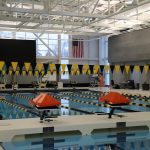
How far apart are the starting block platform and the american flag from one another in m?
21.9

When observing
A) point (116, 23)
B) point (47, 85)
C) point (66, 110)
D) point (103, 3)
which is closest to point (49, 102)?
point (66, 110)

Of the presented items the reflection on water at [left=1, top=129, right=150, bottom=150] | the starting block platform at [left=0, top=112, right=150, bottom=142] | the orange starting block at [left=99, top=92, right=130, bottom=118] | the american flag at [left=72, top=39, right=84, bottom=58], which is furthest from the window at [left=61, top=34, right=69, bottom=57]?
the orange starting block at [left=99, top=92, right=130, bottom=118]

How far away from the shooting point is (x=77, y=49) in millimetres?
27781

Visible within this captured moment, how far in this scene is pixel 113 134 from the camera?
5441 mm

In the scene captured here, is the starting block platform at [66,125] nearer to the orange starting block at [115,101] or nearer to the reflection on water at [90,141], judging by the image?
the reflection on water at [90,141]

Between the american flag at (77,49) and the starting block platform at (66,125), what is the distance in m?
21.9

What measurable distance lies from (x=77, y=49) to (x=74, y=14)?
43.7ft

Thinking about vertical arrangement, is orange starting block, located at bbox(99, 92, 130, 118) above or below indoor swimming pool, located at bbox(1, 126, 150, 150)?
above

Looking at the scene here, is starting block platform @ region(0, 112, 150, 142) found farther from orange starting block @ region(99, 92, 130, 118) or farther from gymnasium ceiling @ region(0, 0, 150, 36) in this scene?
gymnasium ceiling @ region(0, 0, 150, 36)

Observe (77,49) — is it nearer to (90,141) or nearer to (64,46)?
(64,46)

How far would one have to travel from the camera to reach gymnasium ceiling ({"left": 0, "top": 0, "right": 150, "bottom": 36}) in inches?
562

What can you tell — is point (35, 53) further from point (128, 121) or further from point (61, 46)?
point (128, 121)

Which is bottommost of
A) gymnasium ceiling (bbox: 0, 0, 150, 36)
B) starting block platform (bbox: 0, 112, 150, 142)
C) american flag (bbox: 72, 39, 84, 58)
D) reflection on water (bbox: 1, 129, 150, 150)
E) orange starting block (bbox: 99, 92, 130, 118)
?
reflection on water (bbox: 1, 129, 150, 150)

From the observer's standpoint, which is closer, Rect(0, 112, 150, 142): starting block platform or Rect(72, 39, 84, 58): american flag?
Rect(0, 112, 150, 142): starting block platform
